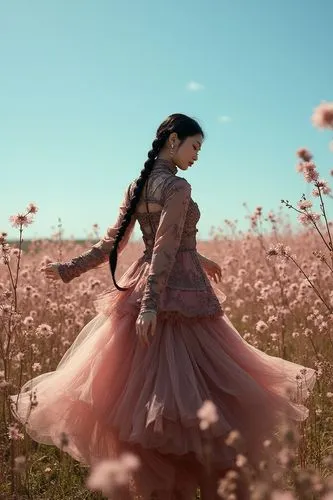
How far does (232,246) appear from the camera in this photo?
499 inches

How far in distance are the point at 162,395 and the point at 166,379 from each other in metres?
0.10

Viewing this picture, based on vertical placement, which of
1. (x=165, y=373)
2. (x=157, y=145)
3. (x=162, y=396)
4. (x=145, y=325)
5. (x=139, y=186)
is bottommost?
(x=162, y=396)

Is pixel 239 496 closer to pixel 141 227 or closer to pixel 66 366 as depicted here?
pixel 66 366

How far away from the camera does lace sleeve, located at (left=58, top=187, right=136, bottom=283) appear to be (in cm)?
341

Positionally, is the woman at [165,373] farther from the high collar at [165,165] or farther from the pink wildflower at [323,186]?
the pink wildflower at [323,186]

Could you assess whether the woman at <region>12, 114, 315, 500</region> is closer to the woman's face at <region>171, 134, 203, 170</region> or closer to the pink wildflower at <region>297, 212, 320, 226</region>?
the woman's face at <region>171, 134, 203, 170</region>

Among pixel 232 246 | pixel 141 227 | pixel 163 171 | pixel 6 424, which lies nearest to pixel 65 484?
pixel 6 424

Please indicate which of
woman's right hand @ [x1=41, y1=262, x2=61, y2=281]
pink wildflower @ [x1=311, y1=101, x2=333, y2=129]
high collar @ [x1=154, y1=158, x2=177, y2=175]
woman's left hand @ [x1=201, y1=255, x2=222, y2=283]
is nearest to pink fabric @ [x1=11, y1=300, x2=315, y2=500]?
woman's right hand @ [x1=41, y1=262, x2=61, y2=281]

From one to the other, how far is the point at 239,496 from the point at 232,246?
10.1 m

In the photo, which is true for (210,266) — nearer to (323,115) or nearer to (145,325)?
(145,325)

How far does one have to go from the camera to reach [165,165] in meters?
3.20

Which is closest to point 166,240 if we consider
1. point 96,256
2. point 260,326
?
point 96,256

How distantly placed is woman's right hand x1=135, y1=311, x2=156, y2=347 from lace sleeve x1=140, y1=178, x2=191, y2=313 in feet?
0.10

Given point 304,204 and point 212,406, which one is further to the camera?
point 304,204
